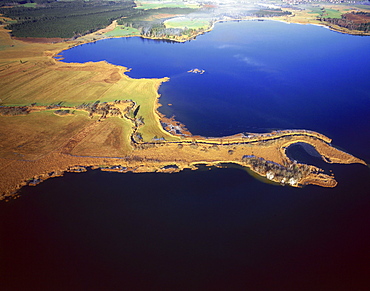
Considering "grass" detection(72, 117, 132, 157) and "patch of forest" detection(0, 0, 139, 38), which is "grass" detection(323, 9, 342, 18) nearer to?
"patch of forest" detection(0, 0, 139, 38)

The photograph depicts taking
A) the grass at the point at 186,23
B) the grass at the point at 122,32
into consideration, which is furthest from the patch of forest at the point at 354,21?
the grass at the point at 122,32

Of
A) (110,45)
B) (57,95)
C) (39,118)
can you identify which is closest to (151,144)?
(39,118)

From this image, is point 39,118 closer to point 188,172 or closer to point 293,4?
point 188,172

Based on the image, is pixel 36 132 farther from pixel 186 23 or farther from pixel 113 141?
pixel 186 23

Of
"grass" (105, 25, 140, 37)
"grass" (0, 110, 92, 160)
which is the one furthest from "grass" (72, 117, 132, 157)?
"grass" (105, 25, 140, 37)

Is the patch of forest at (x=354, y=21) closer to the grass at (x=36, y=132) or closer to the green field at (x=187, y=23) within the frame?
the green field at (x=187, y=23)

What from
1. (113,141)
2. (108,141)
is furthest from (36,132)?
(113,141)
